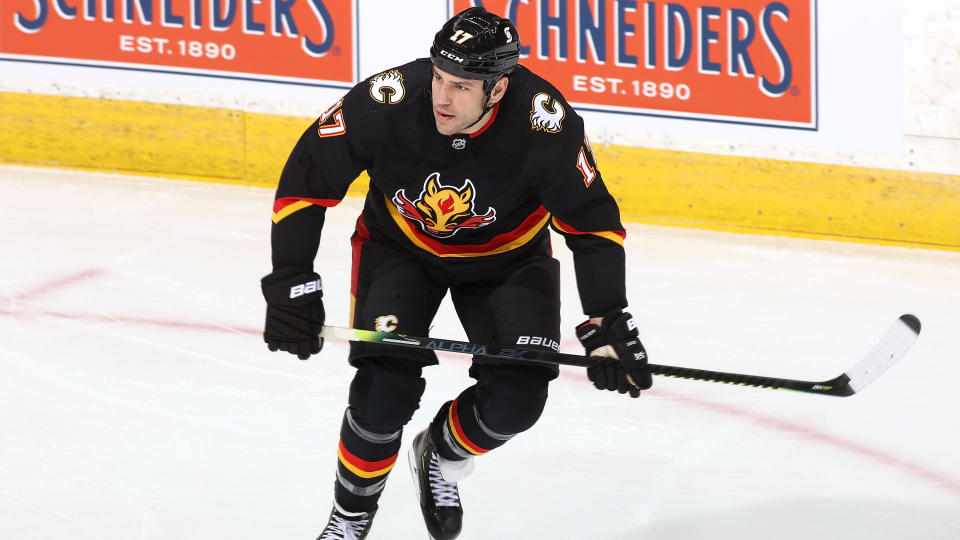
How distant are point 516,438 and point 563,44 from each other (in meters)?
2.32

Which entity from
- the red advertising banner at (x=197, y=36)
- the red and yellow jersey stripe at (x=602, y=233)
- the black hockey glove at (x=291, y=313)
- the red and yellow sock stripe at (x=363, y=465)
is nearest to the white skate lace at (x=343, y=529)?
the red and yellow sock stripe at (x=363, y=465)

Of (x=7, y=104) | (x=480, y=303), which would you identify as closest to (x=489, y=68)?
(x=480, y=303)

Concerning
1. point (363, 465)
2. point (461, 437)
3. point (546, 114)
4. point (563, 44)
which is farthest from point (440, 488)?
point (563, 44)

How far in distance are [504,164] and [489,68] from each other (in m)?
0.22

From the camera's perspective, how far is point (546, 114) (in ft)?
8.57

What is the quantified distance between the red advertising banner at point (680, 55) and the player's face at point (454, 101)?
283 centimetres

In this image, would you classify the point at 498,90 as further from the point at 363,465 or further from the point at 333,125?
the point at 363,465

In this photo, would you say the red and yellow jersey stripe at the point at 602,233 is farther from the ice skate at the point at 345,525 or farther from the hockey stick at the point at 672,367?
the ice skate at the point at 345,525

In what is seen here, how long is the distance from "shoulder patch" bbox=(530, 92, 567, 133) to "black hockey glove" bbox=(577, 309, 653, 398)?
0.41 metres

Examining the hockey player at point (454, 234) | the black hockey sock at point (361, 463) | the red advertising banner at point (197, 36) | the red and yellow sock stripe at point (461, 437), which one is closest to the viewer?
the hockey player at point (454, 234)

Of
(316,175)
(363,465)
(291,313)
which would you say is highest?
(316,175)

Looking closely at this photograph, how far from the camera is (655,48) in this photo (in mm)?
5203

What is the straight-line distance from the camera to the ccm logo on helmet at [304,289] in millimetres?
2600

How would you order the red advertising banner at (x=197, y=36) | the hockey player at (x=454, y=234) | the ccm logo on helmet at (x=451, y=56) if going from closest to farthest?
the ccm logo on helmet at (x=451, y=56), the hockey player at (x=454, y=234), the red advertising banner at (x=197, y=36)
